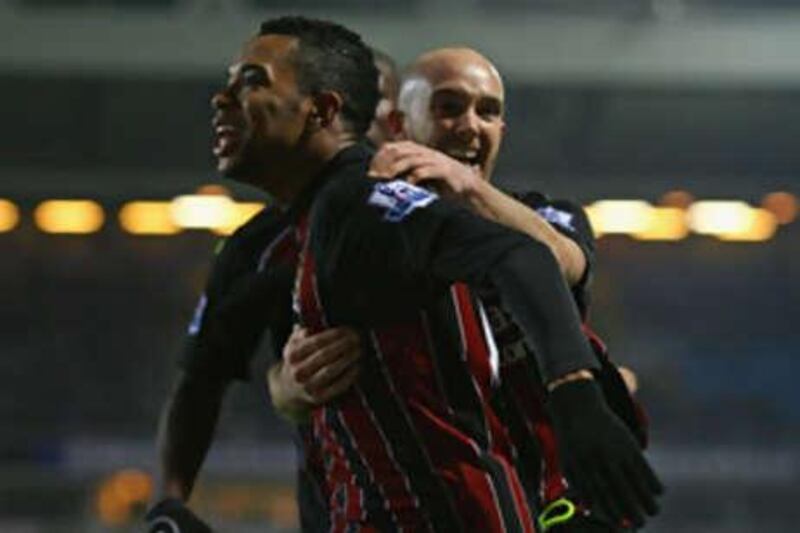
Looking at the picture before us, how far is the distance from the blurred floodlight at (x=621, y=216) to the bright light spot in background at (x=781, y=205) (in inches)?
42.3

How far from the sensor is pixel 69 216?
16.9m

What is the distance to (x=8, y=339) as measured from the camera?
51.9ft

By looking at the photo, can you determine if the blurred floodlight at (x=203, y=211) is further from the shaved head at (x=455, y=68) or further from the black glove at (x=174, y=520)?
the black glove at (x=174, y=520)

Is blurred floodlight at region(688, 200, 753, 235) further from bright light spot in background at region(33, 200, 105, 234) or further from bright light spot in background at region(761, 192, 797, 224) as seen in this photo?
bright light spot in background at region(33, 200, 105, 234)

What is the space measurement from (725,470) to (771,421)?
43.6 inches

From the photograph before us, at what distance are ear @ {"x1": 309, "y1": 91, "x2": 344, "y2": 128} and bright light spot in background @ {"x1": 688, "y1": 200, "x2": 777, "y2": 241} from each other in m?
13.8

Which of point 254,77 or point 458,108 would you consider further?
point 458,108

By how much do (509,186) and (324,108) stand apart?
13527 mm

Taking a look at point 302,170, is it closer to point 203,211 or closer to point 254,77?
point 254,77

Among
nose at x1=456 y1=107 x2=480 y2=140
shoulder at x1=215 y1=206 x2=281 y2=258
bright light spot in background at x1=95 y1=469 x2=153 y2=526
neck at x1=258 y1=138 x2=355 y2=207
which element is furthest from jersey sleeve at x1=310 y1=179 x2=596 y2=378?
bright light spot in background at x1=95 y1=469 x2=153 y2=526

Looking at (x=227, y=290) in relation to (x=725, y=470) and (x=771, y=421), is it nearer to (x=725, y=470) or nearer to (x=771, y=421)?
(x=725, y=470)

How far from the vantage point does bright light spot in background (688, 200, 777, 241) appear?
16.8 meters

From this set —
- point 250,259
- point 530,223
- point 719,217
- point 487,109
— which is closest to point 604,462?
point 530,223

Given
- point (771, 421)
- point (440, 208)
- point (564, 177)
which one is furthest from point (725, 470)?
point (440, 208)
